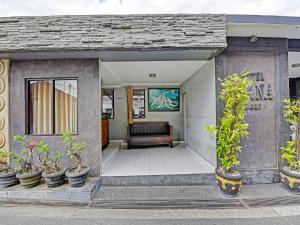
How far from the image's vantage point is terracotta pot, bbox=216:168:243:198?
111 inches

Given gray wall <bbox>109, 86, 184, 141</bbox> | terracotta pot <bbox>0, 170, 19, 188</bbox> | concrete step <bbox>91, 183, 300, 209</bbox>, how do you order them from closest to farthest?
concrete step <bbox>91, 183, 300, 209</bbox> → terracotta pot <bbox>0, 170, 19, 188</bbox> → gray wall <bbox>109, 86, 184, 141</bbox>

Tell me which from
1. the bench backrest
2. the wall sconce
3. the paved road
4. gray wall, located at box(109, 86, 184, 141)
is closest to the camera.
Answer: the paved road

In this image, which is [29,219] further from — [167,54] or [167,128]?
[167,128]

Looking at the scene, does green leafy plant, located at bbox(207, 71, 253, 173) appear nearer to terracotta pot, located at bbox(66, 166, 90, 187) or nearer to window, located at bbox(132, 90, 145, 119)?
terracotta pot, located at bbox(66, 166, 90, 187)

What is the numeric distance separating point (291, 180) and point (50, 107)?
4.90m

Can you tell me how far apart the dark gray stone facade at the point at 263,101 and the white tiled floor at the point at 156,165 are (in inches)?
38.4

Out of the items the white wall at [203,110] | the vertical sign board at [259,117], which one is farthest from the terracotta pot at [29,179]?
the vertical sign board at [259,117]

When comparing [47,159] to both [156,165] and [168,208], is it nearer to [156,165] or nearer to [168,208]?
[156,165]

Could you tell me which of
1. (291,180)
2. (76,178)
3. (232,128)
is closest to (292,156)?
(291,180)

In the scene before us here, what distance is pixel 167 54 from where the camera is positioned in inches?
130

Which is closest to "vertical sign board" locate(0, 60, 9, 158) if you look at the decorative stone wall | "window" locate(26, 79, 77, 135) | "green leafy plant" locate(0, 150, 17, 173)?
the decorative stone wall

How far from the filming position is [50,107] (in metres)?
3.65

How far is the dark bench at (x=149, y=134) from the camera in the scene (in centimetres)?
581

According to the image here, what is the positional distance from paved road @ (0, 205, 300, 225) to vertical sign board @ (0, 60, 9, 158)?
1362 mm
